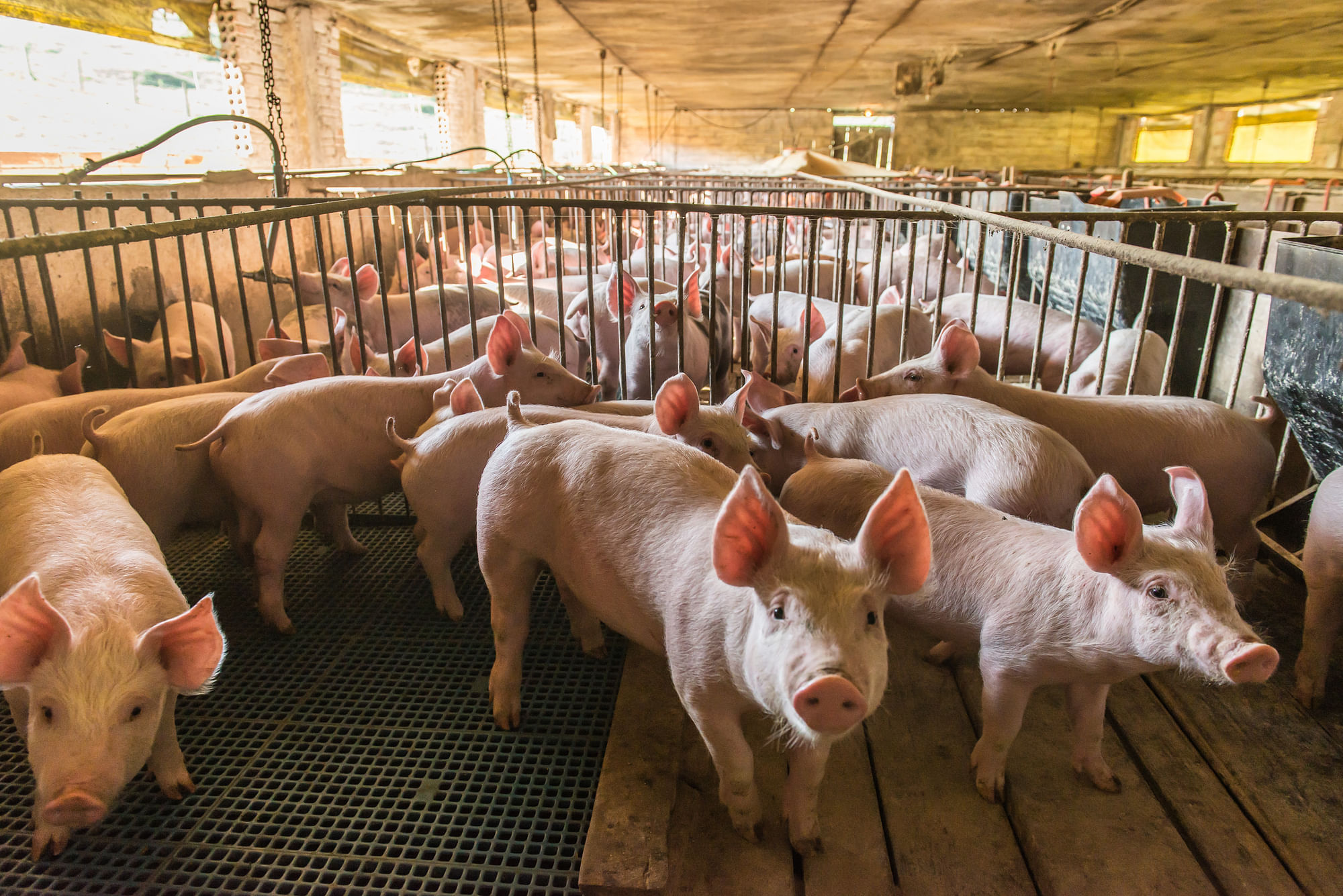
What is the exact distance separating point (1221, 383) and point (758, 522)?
16.8 ft

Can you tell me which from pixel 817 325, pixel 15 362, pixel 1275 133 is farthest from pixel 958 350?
pixel 1275 133

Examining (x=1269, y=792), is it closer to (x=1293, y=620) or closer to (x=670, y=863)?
(x=1293, y=620)

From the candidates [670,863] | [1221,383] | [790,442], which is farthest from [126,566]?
[1221,383]

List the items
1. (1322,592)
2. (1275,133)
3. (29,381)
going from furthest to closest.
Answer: (1275,133)
(29,381)
(1322,592)

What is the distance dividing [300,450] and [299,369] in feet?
2.49

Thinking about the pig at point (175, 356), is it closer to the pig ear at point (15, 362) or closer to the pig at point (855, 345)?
the pig ear at point (15, 362)

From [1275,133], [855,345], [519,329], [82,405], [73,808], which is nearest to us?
[73,808]

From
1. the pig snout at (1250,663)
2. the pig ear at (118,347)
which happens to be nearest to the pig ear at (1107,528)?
the pig snout at (1250,663)

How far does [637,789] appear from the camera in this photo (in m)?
2.10

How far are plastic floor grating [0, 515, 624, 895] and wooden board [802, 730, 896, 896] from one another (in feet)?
1.90

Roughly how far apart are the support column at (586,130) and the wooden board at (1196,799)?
77.7 feet

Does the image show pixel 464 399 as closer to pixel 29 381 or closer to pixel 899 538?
pixel 899 538

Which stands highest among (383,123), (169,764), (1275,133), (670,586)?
(1275,133)

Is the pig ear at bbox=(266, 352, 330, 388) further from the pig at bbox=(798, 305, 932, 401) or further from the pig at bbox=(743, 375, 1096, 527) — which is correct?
the pig at bbox=(798, 305, 932, 401)
